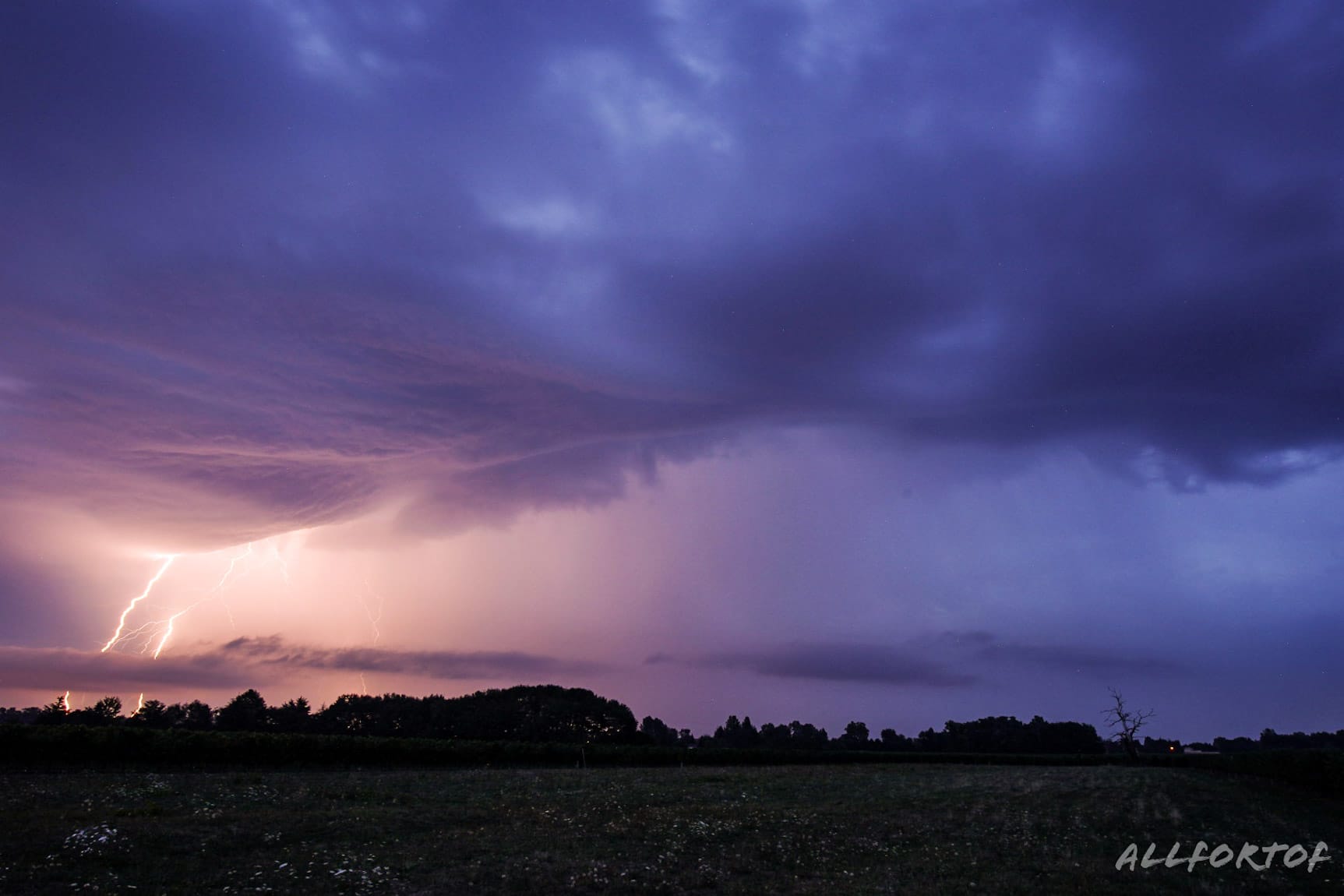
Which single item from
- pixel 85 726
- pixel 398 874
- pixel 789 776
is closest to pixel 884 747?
pixel 789 776

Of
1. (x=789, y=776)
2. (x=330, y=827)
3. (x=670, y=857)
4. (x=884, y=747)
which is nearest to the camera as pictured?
(x=670, y=857)

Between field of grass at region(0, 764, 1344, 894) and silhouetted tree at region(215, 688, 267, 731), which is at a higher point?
field of grass at region(0, 764, 1344, 894)

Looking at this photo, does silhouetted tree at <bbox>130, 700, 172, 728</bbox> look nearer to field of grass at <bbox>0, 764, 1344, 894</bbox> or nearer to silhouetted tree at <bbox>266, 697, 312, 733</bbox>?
silhouetted tree at <bbox>266, 697, 312, 733</bbox>

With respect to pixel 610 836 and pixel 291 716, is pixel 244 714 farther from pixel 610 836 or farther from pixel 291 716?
pixel 610 836

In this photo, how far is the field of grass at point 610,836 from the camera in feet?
79.7

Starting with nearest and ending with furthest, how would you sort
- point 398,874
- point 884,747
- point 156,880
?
point 156,880, point 398,874, point 884,747

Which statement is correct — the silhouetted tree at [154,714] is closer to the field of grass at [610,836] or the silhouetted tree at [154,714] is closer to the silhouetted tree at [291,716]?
the silhouetted tree at [291,716]

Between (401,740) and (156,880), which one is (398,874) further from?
(401,740)

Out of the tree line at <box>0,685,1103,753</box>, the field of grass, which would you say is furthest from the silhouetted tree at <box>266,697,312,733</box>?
the field of grass

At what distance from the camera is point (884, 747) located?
19150 cm

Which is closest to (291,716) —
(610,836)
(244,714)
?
(244,714)

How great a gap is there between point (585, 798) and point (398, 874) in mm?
20275

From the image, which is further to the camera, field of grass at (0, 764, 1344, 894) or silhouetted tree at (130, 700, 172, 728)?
silhouetted tree at (130, 700, 172, 728)

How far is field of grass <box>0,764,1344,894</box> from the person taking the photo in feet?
79.7
